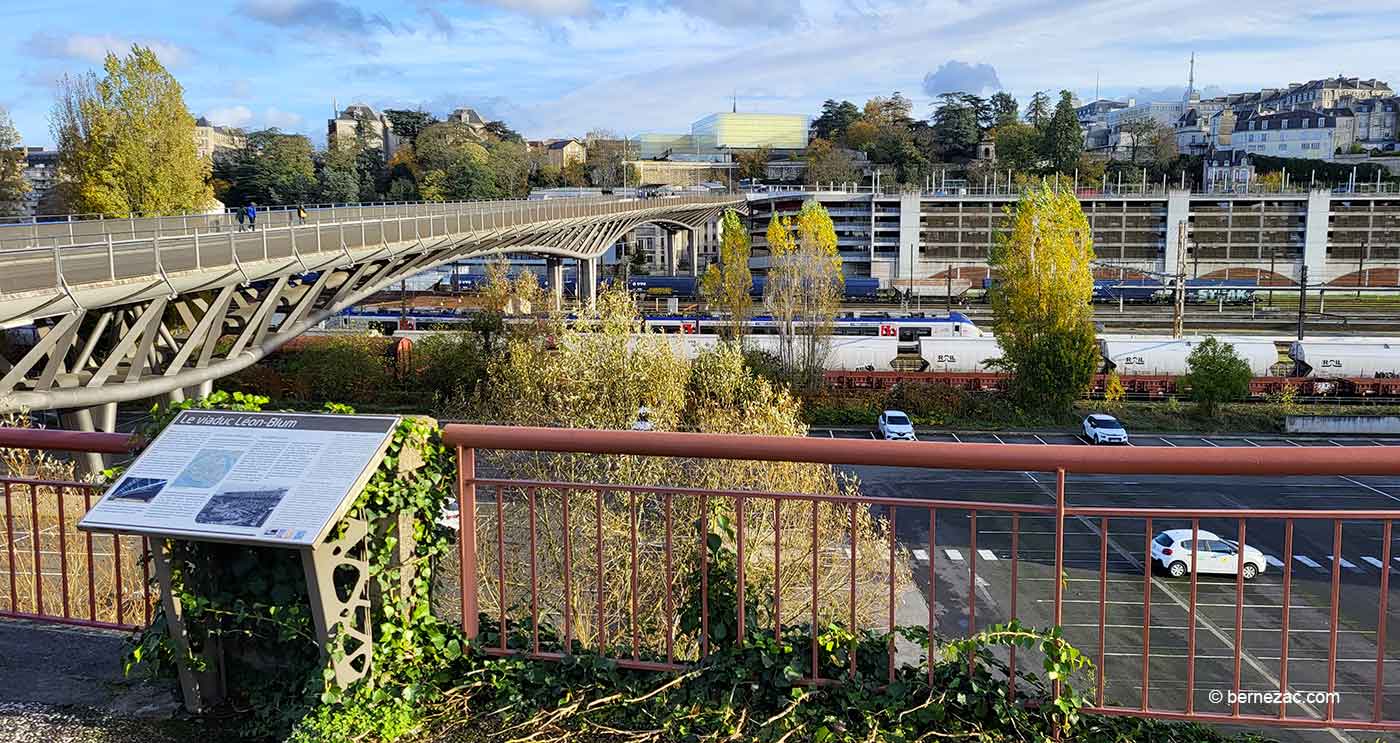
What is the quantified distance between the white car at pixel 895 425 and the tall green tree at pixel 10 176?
130 feet

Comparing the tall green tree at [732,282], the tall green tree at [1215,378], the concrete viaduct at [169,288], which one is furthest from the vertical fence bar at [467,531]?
the tall green tree at [732,282]

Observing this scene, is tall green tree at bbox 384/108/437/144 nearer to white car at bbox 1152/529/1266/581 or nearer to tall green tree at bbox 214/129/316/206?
tall green tree at bbox 214/129/316/206

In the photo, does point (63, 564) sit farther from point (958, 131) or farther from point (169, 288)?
point (958, 131)

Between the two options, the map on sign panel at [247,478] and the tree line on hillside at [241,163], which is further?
the tree line on hillside at [241,163]

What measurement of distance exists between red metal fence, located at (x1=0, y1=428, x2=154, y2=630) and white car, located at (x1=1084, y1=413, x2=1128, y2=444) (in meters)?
22.2

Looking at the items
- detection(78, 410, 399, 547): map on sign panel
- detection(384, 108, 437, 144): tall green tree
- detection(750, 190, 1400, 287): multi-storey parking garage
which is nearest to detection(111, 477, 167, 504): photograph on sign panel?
detection(78, 410, 399, 547): map on sign panel

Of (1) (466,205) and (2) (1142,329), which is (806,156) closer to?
(2) (1142,329)

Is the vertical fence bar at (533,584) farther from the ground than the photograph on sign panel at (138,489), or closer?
closer

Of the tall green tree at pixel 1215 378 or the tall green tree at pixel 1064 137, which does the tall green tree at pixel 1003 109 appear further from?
the tall green tree at pixel 1215 378

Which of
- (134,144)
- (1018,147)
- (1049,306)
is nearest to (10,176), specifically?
(134,144)

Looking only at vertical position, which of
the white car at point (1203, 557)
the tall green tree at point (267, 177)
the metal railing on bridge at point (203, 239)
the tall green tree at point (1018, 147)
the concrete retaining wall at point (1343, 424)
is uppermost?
the tall green tree at point (1018, 147)

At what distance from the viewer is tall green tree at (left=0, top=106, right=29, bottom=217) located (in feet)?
152

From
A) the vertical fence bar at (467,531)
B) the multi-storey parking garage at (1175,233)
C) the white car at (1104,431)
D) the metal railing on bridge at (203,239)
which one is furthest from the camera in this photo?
the multi-storey parking garage at (1175,233)

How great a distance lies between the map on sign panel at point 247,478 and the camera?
2947 millimetres
